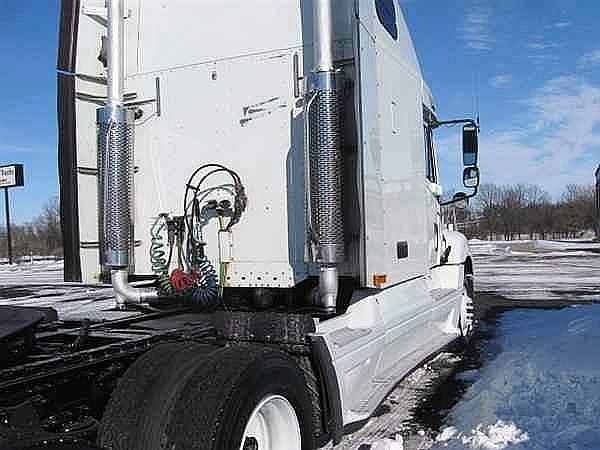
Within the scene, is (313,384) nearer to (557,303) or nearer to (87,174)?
(87,174)

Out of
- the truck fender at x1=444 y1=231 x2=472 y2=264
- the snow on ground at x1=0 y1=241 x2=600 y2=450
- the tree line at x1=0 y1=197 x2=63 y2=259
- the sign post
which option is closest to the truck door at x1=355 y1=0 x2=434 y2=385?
the snow on ground at x1=0 y1=241 x2=600 y2=450

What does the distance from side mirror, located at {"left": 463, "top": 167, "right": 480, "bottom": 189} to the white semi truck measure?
197cm

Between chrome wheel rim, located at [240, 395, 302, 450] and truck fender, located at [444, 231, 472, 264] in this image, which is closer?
chrome wheel rim, located at [240, 395, 302, 450]

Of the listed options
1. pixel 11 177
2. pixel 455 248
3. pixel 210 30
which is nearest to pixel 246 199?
pixel 210 30

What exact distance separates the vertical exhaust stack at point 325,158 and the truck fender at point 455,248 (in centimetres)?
403

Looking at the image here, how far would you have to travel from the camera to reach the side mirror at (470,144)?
728 cm

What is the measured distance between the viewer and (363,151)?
13.7ft

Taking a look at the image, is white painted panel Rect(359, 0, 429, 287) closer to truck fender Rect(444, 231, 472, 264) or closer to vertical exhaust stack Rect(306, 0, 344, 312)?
vertical exhaust stack Rect(306, 0, 344, 312)

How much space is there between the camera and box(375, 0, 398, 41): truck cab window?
4824mm

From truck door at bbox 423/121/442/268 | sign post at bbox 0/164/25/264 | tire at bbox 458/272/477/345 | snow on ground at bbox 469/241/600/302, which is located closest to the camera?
truck door at bbox 423/121/442/268

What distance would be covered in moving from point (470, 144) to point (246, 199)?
149 inches

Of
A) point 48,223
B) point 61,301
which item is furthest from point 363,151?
point 48,223

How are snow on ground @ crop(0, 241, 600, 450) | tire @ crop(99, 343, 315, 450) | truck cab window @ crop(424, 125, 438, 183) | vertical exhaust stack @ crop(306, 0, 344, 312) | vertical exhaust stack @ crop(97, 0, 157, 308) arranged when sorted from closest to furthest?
tire @ crop(99, 343, 315, 450)
vertical exhaust stack @ crop(306, 0, 344, 312)
snow on ground @ crop(0, 241, 600, 450)
vertical exhaust stack @ crop(97, 0, 157, 308)
truck cab window @ crop(424, 125, 438, 183)

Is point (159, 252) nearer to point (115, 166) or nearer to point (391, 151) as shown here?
point (115, 166)
